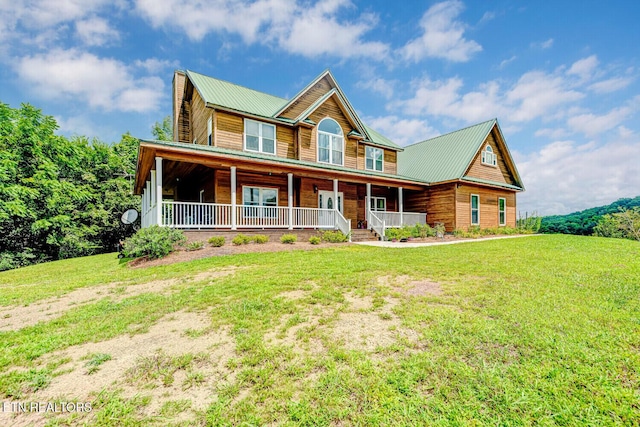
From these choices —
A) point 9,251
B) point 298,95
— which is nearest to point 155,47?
point 298,95

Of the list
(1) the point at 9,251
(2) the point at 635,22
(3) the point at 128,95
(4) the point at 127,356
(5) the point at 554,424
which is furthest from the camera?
(3) the point at 128,95

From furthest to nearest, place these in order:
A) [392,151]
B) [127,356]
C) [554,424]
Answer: [392,151], [127,356], [554,424]

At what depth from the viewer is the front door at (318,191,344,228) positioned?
15813 millimetres

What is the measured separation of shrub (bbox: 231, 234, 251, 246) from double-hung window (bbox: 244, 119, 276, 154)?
593 cm

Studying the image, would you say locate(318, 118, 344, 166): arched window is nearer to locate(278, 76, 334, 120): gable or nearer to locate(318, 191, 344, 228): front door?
locate(278, 76, 334, 120): gable

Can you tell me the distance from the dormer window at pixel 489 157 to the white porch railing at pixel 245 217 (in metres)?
13.7

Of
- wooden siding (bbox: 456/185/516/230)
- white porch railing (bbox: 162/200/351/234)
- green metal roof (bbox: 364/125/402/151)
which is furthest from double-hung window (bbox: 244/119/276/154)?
wooden siding (bbox: 456/185/516/230)

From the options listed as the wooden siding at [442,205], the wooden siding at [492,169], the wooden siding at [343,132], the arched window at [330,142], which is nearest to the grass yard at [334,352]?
the wooden siding at [343,132]

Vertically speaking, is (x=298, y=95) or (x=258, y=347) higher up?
(x=298, y=95)

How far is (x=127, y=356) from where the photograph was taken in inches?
128

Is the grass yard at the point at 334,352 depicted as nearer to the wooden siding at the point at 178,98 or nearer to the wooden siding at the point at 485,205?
the wooden siding at the point at 485,205

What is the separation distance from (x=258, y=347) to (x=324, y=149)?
15.8 meters

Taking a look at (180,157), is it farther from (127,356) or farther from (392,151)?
(392,151)

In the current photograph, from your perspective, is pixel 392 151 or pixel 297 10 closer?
pixel 297 10
